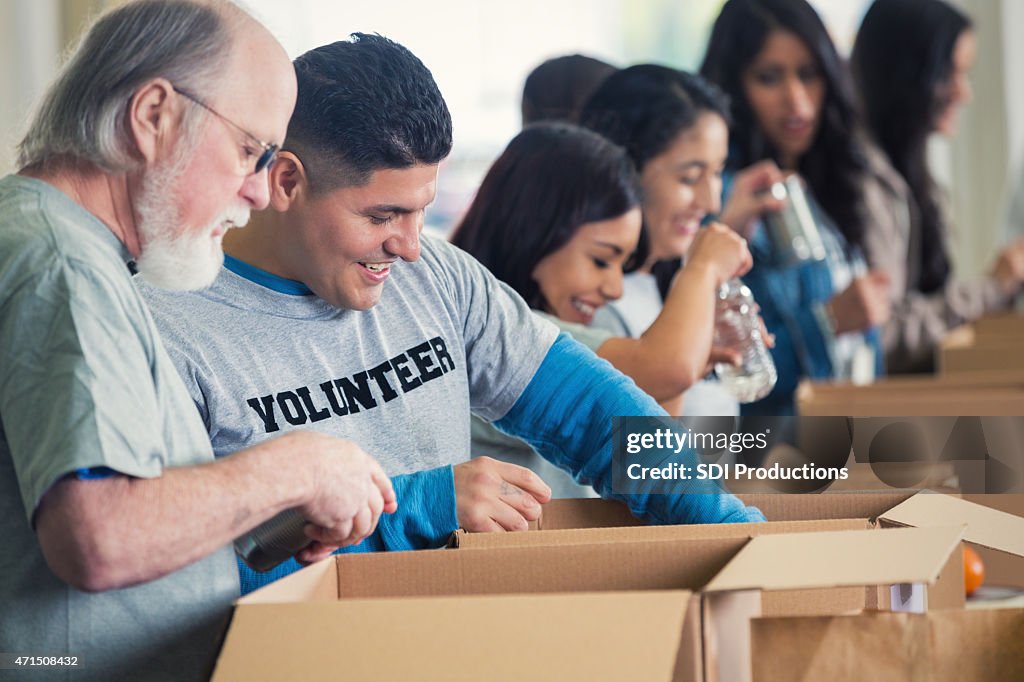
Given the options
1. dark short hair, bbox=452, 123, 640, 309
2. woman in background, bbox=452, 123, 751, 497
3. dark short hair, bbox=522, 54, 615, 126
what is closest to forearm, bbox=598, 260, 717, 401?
woman in background, bbox=452, 123, 751, 497

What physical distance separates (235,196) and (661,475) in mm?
519

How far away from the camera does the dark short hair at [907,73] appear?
2717 mm

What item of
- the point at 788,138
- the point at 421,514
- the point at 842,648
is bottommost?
the point at 842,648

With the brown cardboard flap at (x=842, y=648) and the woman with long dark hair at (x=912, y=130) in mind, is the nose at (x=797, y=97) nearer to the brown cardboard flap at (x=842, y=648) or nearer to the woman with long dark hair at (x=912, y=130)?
the woman with long dark hair at (x=912, y=130)

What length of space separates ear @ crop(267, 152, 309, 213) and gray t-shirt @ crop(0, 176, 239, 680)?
0.22 meters

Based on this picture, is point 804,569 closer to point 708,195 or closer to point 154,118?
point 154,118

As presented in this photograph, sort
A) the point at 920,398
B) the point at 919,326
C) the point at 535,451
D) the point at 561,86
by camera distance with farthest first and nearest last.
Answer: the point at 919,326
the point at 920,398
the point at 561,86
the point at 535,451

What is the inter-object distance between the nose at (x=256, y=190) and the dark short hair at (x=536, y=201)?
0.34 metres

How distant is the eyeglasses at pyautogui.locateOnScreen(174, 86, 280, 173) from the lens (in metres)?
0.96

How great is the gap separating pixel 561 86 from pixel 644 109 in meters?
0.17

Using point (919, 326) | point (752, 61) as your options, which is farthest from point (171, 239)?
point (919, 326)

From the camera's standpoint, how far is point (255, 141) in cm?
101

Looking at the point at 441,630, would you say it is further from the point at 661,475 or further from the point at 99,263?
the point at 661,475

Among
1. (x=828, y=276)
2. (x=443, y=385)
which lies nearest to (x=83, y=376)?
(x=443, y=385)
